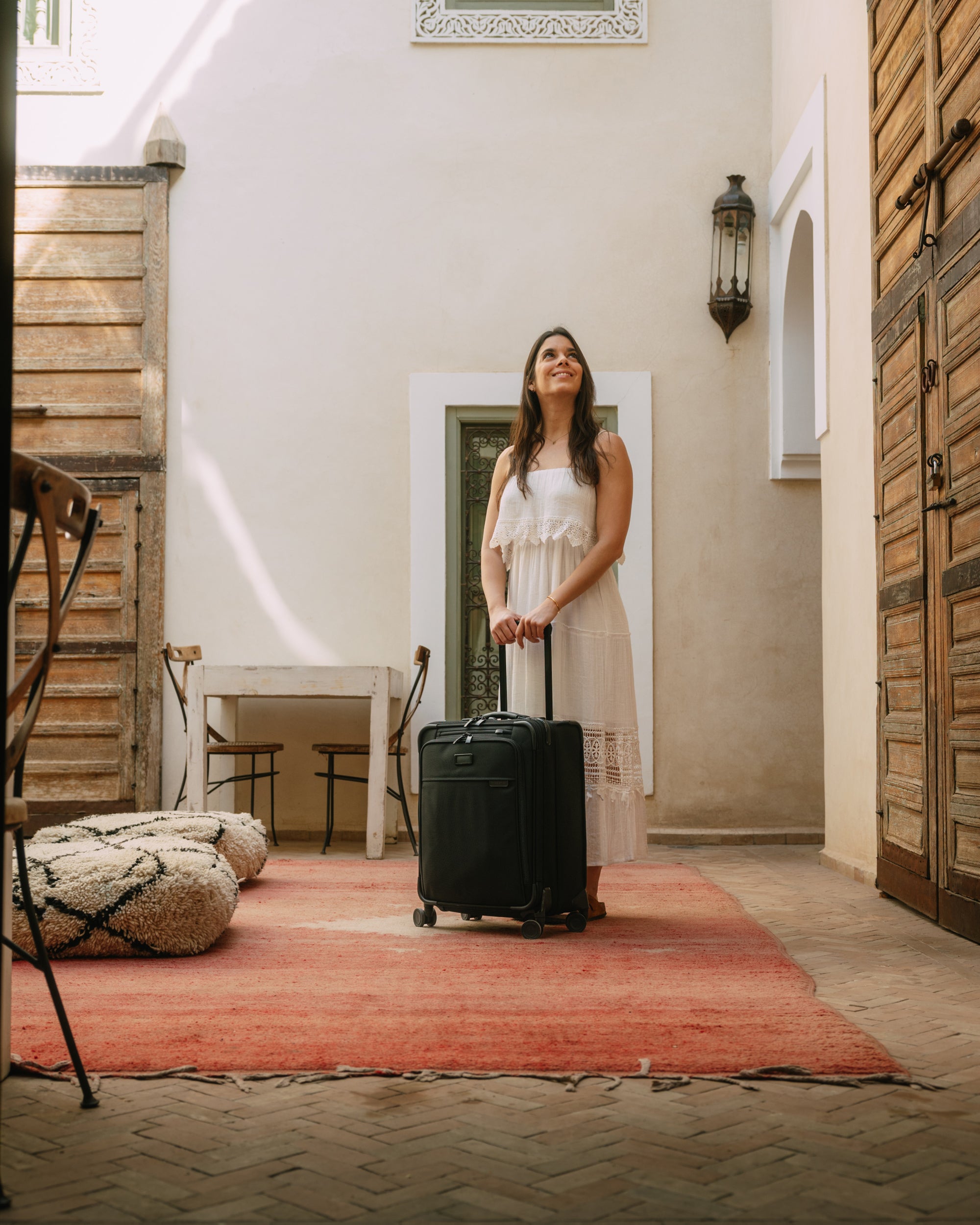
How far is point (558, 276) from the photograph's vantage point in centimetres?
700

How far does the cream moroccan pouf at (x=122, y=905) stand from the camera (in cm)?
320

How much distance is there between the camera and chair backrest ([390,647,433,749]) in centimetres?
633

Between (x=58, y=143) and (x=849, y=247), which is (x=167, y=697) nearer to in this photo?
(x=58, y=143)

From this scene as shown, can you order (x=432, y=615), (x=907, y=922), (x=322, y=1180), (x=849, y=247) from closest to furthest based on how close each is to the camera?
(x=322, y=1180)
(x=907, y=922)
(x=849, y=247)
(x=432, y=615)

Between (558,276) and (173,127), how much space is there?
2378mm

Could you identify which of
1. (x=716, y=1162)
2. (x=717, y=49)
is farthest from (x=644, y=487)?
(x=716, y=1162)

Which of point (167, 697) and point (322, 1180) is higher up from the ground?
point (167, 697)

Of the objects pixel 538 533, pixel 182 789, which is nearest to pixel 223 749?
pixel 182 789

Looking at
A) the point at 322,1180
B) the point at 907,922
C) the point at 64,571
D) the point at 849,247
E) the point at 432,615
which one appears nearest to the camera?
the point at 322,1180

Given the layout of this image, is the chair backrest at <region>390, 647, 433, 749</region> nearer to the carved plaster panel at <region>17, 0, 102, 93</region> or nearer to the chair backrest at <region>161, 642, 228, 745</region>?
the chair backrest at <region>161, 642, 228, 745</region>

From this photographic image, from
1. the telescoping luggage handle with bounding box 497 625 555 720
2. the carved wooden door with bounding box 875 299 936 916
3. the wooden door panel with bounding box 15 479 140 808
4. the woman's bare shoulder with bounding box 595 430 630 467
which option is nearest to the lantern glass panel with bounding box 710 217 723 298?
the carved wooden door with bounding box 875 299 936 916

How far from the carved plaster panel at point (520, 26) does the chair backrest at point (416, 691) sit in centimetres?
356

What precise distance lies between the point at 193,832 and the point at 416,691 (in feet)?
8.42

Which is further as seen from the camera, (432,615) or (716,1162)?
(432,615)
